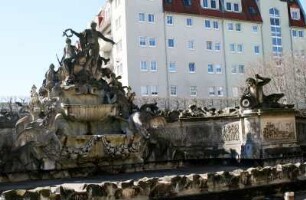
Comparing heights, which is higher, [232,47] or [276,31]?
[276,31]

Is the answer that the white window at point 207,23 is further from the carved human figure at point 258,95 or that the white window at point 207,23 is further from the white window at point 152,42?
the carved human figure at point 258,95

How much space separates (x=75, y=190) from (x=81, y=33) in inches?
417

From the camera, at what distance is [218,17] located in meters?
57.9

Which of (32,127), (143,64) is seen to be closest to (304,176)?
(32,127)

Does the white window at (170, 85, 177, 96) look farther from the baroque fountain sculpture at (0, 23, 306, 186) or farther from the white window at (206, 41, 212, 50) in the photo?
the baroque fountain sculpture at (0, 23, 306, 186)

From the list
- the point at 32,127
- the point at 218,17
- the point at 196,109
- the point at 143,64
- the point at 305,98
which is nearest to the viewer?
the point at 32,127

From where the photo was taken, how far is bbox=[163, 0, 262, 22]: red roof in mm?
55594

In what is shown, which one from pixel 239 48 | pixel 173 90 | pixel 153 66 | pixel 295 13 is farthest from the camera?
pixel 295 13

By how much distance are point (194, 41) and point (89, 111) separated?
40328 mm

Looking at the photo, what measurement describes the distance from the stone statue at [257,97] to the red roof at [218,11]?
37.9 metres

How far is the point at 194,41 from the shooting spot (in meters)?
56.7

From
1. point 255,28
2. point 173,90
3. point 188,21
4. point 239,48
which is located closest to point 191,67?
point 173,90

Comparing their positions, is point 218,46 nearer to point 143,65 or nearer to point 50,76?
point 143,65

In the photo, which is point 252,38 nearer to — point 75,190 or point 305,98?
point 305,98
